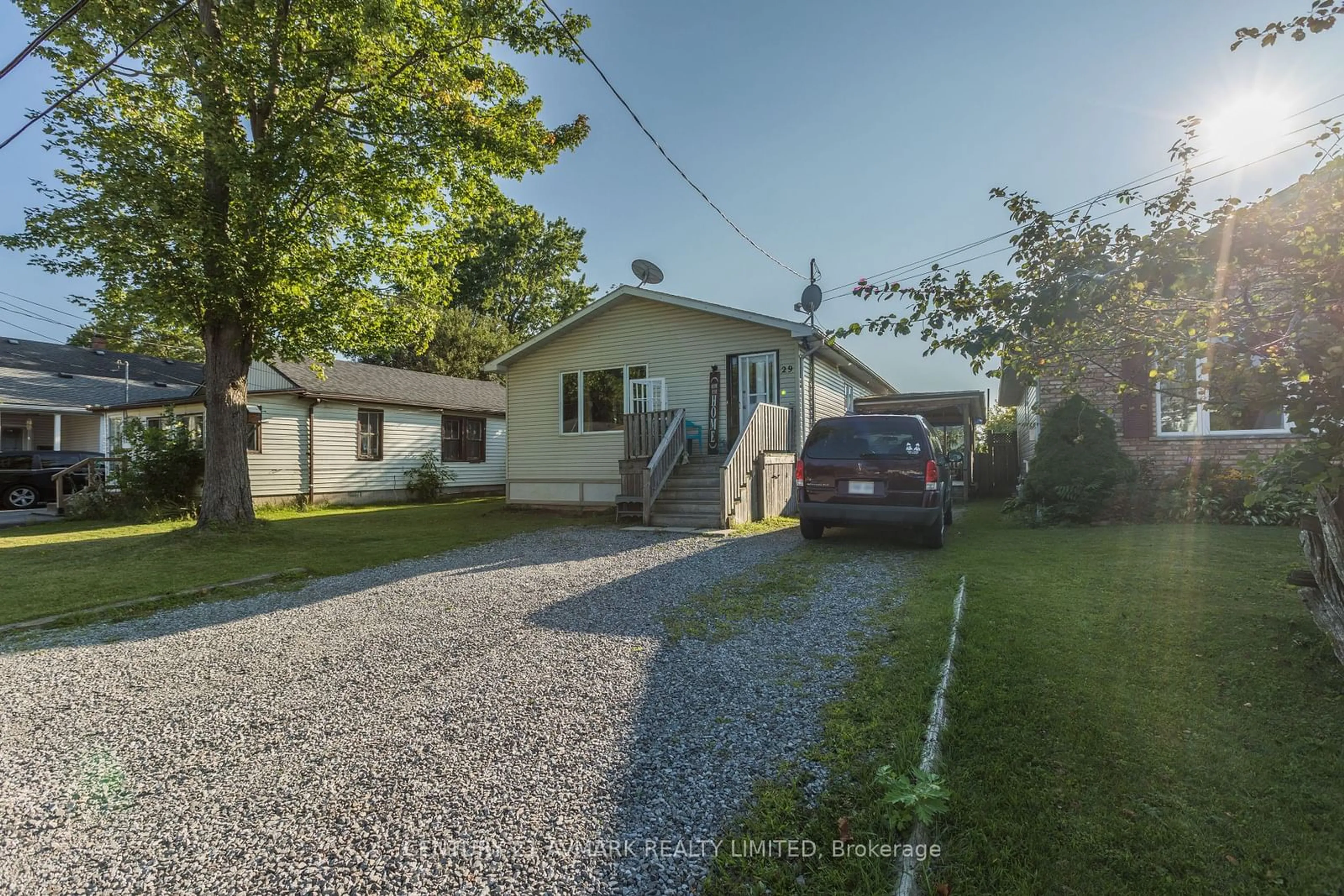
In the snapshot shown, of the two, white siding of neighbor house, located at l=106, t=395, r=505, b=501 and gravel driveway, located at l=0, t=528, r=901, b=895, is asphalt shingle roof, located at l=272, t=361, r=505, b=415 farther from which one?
gravel driveway, located at l=0, t=528, r=901, b=895

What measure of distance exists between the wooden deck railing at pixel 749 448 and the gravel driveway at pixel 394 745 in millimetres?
4622

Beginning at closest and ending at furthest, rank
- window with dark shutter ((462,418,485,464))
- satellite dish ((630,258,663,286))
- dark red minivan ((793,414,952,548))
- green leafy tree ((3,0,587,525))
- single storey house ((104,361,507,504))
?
dark red minivan ((793,414,952,548)) → green leafy tree ((3,0,587,525)) → satellite dish ((630,258,663,286)) → single storey house ((104,361,507,504)) → window with dark shutter ((462,418,485,464))

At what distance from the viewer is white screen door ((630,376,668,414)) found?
13.0 meters

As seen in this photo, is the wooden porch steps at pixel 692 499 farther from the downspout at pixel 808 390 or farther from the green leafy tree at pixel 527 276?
the green leafy tree at pixel 527 276

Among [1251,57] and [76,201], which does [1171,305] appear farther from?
[76,201]

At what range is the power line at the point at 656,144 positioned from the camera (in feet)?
26.4

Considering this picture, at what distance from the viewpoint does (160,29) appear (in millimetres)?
8602

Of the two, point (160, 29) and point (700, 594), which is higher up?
point (160, 29)

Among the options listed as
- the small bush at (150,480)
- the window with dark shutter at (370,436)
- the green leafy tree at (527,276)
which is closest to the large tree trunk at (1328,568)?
the small bush at (150,480)

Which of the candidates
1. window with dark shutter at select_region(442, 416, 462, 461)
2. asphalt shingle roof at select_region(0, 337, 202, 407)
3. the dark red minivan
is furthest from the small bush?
the dark red minivan

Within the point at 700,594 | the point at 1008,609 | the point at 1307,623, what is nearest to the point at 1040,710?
the point at 1008,609

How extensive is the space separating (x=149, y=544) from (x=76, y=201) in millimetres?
5051

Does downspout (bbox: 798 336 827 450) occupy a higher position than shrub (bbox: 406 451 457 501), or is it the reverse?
downspout (bbox: 798 336 827 450)

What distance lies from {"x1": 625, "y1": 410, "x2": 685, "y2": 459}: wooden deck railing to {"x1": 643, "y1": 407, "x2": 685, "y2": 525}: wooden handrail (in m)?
0.04
